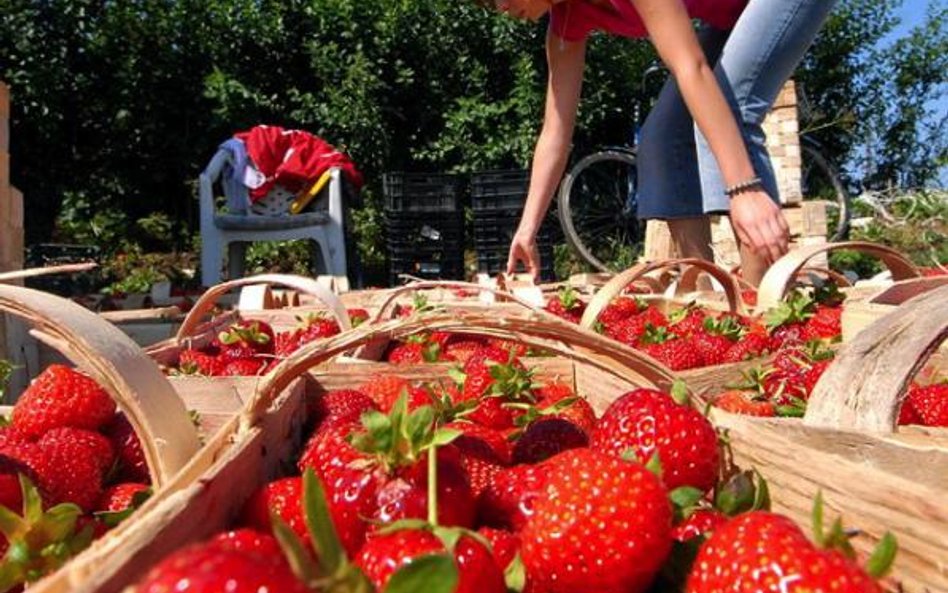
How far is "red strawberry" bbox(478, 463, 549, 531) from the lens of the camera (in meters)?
0.86

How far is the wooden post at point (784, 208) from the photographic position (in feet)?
19.0

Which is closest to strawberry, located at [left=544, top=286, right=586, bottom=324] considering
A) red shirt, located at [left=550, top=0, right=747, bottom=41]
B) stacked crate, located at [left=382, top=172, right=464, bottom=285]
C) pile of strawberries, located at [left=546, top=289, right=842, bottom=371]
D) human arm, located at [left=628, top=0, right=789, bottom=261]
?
pile of strawberries, located at [left=546, top=289, right=842, bottom=371]

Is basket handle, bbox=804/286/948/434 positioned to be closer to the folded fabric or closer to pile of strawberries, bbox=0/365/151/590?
pile of strawberries, bbox=0/365/151/590

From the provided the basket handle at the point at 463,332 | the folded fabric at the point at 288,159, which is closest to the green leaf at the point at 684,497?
the basket handle at the point at 463,332

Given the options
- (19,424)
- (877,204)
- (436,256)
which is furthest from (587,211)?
(19,424)

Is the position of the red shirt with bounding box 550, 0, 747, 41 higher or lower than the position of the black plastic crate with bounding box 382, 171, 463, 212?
higher

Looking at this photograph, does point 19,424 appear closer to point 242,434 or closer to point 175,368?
point 242,434

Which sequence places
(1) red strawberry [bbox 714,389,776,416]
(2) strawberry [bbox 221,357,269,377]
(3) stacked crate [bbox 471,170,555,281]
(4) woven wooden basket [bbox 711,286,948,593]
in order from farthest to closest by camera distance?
(3) stacked crate [bbox 471,170,555,281] → (2) strawberry [bbox 221,357,269,377] → (1) red strawberry [bbox 714,389,776,416] → (4) woven wooden basket [bbox 711,286,948,593]

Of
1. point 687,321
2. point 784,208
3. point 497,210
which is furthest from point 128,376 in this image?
point 497,210

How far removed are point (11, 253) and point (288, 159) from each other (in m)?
4.42

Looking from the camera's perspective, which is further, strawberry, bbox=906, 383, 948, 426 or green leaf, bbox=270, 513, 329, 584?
strawberry, bbox=906, 383, 948, 426

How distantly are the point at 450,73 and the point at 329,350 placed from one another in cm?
927

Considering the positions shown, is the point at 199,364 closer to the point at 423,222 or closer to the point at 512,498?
the point at 512,498

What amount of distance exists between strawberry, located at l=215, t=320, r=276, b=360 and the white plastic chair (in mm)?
4021
